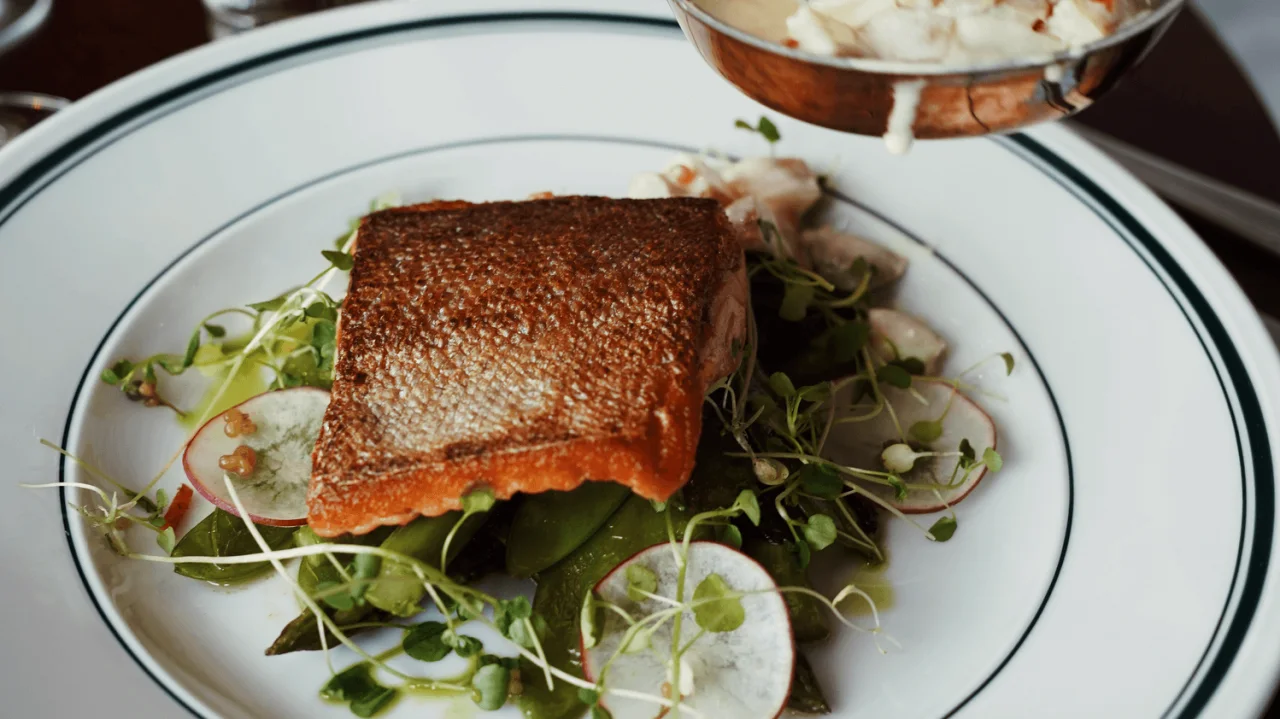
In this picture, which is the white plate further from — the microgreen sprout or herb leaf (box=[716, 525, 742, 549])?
herb leaf (box=[716, 525, 742, 549])

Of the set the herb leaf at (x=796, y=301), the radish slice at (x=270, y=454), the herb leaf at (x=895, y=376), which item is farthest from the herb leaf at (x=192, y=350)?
the herb leaf at (x=895, y=376)

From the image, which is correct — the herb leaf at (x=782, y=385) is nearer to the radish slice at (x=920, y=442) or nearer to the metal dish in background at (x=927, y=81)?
the radish slice at (x=920, y=442)

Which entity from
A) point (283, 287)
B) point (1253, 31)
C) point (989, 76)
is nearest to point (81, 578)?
point (283, 287)

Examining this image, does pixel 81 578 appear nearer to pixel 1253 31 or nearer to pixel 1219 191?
pixel 1219 191

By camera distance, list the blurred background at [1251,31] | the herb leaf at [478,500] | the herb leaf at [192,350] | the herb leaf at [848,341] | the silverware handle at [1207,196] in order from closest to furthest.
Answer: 1. the herb leaf at [478,500]
2. the herb leaf at [192,350]
3. the herb leaf at [848,341]
4. the silverware handle at [1207,196]
5. the blurred background at [1251,31]

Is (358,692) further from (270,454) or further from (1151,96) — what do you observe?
(1151,96)

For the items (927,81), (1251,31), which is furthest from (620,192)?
(1251,31)
